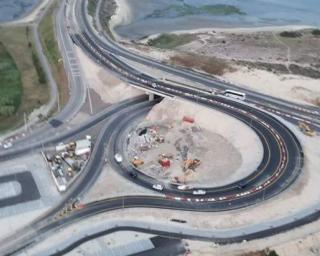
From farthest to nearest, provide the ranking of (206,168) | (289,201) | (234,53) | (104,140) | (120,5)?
1. (120,5)
2. (234,53)
3. (104,140)
4. (206,168)
5. (289,201)

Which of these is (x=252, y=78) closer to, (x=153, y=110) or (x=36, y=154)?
(x=153, y=110)

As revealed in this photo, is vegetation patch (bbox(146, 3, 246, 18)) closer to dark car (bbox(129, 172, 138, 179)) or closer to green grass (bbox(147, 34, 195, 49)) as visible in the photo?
green grass (bbox(147, 34, 195, 49))

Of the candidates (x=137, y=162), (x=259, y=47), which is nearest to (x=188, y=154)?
(x=137, y=162)

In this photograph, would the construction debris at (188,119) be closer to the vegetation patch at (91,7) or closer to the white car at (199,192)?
the white car at (199,192)

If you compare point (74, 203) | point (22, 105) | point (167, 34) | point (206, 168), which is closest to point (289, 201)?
point (206, 168)

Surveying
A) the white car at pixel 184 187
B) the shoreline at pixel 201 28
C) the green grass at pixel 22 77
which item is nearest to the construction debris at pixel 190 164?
→ the white car at pixel 184 187

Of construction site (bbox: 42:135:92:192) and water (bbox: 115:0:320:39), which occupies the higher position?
water (bbox: 115:0:320:39)

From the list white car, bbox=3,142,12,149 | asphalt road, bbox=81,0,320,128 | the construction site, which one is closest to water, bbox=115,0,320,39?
asphalt road, bbox=81,0,320,128
